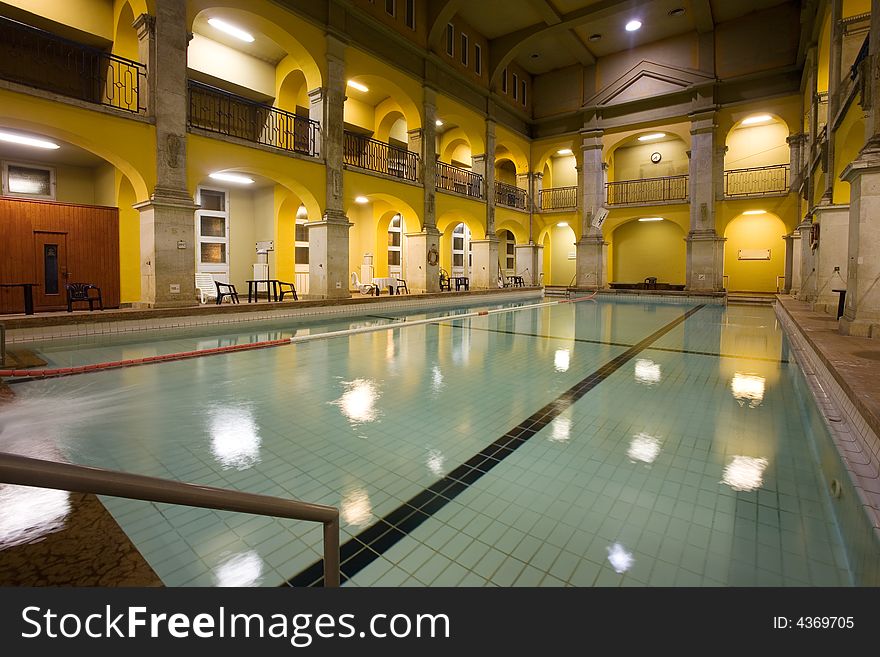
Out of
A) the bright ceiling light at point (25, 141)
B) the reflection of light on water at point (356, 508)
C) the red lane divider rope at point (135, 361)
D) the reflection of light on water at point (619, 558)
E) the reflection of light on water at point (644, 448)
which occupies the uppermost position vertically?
the bright ceiling light at point (25, 141)

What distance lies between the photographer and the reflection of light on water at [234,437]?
333cm

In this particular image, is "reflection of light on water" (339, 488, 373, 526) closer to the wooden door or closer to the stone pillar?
the wooden door

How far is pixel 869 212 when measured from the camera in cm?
655

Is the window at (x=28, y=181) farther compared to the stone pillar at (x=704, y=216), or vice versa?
the stone pillar at (x=704, y=216)

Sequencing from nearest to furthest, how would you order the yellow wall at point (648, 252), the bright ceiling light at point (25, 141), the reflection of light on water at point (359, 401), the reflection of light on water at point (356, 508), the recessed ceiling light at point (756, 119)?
the reflection of light on water at point (356, 508) → the reflection of light on water at point (359, 401) → the bright ceiling light at point (25, 141) → the recessed ceiling light at point (756, 119) → the yellow wall at point (648, 252)

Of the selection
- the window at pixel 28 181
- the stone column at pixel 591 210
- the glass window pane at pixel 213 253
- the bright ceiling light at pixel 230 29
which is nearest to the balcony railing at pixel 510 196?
the stone column at pixel 591 210

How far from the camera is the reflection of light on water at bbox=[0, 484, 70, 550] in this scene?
2.21 meters

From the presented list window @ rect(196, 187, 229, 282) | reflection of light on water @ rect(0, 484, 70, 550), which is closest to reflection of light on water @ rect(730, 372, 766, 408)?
reflection of light on water @ rect(0, 484, 70, 550)

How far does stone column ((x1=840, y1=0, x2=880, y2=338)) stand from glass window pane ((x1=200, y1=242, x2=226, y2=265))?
669 inches

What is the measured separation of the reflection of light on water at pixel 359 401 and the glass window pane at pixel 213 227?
43.9 ft

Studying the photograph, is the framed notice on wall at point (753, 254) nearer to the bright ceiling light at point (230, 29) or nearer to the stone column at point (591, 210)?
the stone column at point (591, 210)

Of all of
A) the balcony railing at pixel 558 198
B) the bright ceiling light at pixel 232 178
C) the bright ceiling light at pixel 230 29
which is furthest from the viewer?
the balcony railing at pixel 558 198

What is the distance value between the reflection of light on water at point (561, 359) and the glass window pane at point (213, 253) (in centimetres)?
1350

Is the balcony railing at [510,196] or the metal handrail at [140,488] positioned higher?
the balcony railing at [510,196]
